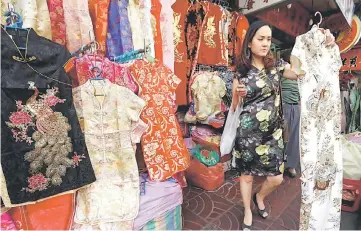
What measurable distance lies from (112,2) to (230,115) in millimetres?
1547

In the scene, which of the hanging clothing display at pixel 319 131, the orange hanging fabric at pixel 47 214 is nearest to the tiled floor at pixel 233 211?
the hanging clothing display at pixel 319 131

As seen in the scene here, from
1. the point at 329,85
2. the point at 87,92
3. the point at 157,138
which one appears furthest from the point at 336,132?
the point at 87,92

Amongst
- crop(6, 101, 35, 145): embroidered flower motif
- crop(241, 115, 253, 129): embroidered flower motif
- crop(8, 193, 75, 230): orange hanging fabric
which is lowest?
crop(8, 193, 75, 230): orange hanging fabric

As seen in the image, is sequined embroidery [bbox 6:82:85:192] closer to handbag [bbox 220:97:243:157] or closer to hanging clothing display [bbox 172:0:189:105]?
handbag [bbox 220:97:243:157]

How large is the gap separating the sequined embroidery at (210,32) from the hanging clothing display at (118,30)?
147 centimetres

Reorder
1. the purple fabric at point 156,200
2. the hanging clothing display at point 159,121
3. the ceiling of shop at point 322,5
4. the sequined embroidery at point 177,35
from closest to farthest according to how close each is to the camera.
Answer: the purple fabric at point 156,200, the hanging clothing display at point 159,121, the sequined embroidery at point 177,35, the ceiling of shop at point 322,5

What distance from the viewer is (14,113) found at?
51.9 inches

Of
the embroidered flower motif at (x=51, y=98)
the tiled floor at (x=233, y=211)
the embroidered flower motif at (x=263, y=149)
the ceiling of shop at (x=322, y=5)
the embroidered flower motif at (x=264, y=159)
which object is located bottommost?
the tiled floor at (x=233, y=211)

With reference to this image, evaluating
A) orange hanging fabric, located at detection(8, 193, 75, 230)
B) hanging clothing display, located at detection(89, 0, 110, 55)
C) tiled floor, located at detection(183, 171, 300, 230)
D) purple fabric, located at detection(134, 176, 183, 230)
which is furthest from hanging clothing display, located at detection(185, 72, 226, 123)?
orange hanging fabric, located at detection(8, 193, 75, 230)

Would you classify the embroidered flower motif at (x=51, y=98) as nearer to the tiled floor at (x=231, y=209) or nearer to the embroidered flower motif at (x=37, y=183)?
the embroidered flower motif at (x=37, y=183)

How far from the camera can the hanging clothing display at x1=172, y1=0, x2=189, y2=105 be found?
9.46 feet

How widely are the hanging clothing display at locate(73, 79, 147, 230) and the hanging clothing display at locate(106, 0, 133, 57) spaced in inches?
16.2

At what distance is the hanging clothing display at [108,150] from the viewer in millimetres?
1662

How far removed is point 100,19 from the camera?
1912mm
